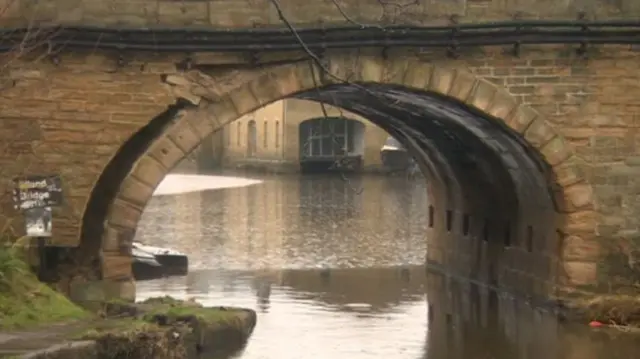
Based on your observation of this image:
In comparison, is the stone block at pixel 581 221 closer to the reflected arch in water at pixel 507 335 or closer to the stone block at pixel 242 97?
the reflected arch in water at pixel 507 335

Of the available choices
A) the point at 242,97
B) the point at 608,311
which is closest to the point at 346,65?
the point at 242,97

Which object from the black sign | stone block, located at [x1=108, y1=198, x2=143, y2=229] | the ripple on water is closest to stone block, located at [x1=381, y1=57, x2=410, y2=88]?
stone block, located at [x1=108, y1=198, x2=143, y2=229]

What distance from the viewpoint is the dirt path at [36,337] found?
1145cm

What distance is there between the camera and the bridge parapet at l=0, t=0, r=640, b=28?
15969 millimetres

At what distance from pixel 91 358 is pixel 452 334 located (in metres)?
6.89

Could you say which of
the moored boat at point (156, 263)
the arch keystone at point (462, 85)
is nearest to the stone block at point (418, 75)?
the arch keystone at point (462, 85)

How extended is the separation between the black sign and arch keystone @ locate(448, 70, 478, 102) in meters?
4.78

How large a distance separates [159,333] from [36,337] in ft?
4.37

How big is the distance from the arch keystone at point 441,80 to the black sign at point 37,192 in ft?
14.9

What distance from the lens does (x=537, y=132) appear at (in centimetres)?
1738

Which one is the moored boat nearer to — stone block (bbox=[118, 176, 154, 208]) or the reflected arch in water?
the reflected arch in water

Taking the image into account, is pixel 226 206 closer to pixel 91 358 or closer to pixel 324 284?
pixel 324 284

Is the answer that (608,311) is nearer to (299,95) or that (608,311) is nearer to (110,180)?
(299,95)

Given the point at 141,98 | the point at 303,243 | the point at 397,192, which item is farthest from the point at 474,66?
the point at 397,192
